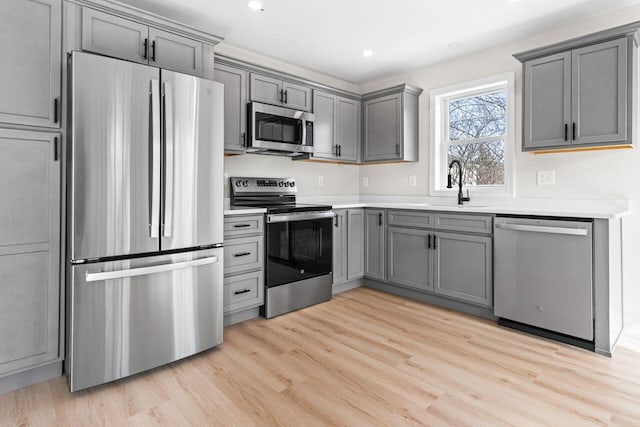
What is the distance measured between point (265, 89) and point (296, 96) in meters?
0.41

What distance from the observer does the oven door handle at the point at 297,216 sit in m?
3.10

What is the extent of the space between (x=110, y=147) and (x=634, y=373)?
132 inches

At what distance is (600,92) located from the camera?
2635 mm

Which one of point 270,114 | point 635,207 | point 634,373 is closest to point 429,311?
point 634,373

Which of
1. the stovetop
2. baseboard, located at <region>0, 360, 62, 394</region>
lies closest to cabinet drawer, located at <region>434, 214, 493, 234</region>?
the stovetop

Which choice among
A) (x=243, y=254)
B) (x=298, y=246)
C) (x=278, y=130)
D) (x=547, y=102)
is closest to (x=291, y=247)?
(x=298, y=246)

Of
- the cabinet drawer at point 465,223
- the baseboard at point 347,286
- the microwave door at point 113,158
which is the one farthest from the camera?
the baseboard at point 347,286

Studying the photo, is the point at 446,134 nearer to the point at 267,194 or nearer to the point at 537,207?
the point at 537,207

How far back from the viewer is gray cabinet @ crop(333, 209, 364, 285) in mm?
3766

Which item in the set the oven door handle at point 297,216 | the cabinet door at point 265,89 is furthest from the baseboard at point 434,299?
the cabinet door at point 265,89

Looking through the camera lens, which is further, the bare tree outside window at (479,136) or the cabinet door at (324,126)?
the cabinet door at (324,126)

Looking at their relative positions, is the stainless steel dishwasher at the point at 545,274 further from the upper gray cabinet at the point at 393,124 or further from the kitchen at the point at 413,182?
the upper gray cabinet at the point at 393,124

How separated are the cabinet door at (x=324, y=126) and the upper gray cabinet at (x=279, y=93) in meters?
0.15

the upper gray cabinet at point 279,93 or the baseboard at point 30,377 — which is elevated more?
the upper gray cabinet at point 279,93
